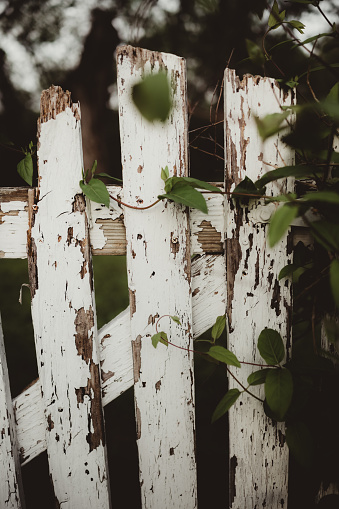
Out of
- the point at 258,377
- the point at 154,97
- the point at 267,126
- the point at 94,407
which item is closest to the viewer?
the point at 154,97

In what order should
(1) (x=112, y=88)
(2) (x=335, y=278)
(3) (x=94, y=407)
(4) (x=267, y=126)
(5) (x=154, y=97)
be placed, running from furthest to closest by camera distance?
(1) (x=112, y=88)
(3) (x=94, y=407)
(2) (x=335, y=278)
(4) (x=267, y=126)
(5) (x=154, y=97)

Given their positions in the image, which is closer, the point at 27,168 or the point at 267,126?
the point at 267,126

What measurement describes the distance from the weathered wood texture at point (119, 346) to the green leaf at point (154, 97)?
2.30 ft

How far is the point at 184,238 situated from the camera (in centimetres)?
95

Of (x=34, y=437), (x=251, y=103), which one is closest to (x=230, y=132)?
(x=251, y=103)

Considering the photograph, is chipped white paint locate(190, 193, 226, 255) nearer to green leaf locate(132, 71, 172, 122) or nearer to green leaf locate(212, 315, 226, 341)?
green leaf locate(212, 315, 226, 341)

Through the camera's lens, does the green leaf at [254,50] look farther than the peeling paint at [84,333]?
No

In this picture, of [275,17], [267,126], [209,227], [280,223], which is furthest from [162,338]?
[275,17]

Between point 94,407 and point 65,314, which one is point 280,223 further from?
point 94,407

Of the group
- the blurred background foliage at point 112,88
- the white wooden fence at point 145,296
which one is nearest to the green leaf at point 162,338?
the white wooden fence at point 145,296

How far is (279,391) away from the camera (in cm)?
85

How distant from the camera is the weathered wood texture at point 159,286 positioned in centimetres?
88

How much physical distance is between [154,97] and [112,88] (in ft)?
17.3

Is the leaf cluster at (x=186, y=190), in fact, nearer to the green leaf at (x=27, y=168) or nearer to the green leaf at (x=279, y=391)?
the green leaf at (x=27, y=168)
